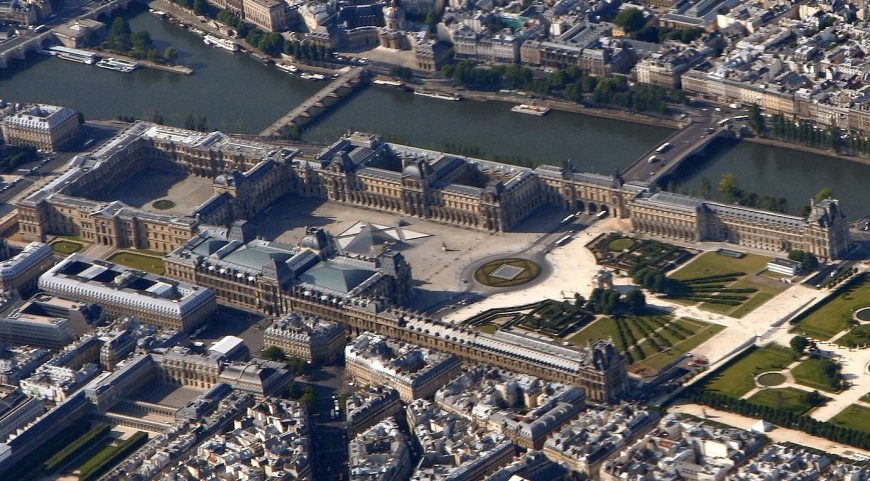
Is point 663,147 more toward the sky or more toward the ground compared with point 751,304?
more toward the sky

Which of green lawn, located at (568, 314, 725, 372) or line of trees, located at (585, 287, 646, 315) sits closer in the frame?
green lawn, located at (568, 314, 725, 372)

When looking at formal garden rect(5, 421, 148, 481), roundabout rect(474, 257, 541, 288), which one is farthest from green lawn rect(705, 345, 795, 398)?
formal garden rect(5, 421, 148, 481)

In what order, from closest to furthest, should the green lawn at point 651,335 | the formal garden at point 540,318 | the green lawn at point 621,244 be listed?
the green lawn at point 651,335 < the formal garden at point 540,318 < the green lawn at point 621,244

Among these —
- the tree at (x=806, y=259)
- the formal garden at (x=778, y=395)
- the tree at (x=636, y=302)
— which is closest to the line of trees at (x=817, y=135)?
the tree at (x=806, y=259)

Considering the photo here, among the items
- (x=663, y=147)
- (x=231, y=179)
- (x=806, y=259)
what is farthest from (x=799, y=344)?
(x=231, y=179)

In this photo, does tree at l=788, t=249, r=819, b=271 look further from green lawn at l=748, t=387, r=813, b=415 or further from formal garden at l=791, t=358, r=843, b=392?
green lawn at l=748, t=387, r=813, b=415

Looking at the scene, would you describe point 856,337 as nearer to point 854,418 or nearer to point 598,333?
point 854,418

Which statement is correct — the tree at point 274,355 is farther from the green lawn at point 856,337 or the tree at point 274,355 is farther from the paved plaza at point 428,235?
the green lawn at point 856,337

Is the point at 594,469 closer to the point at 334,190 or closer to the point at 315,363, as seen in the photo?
the point at 315,363
